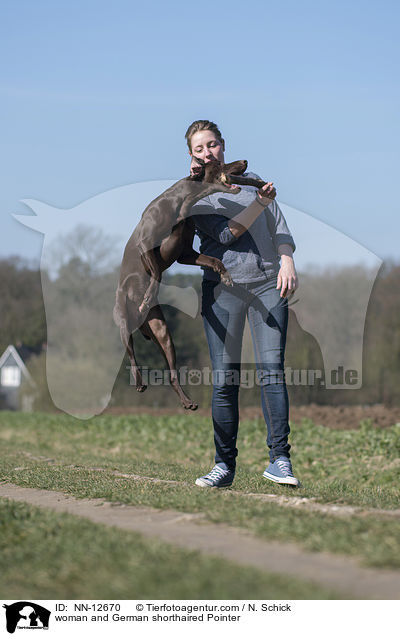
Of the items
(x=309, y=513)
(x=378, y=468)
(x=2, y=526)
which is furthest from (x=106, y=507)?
(x=378, y=468)

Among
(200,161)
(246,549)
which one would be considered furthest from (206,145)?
(246,549)

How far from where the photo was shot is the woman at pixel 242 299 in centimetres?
538

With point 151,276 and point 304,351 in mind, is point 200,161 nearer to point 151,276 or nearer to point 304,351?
point 151,276

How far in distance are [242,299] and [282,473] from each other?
142cm

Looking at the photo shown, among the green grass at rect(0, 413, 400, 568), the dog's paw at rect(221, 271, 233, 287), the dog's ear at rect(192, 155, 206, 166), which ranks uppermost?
the dog's ear at rect(192, 155, 206, 166)

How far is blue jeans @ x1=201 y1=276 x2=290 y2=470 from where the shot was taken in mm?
5387

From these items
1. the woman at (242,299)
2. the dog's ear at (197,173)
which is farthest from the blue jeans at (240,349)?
the dog's ear at (197,173)

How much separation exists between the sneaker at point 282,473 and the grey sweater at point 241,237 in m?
1.47

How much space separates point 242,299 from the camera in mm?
5480

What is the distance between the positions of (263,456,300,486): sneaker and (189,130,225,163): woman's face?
98.1 inches

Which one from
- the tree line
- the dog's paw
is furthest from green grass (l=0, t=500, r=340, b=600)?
the tree line
